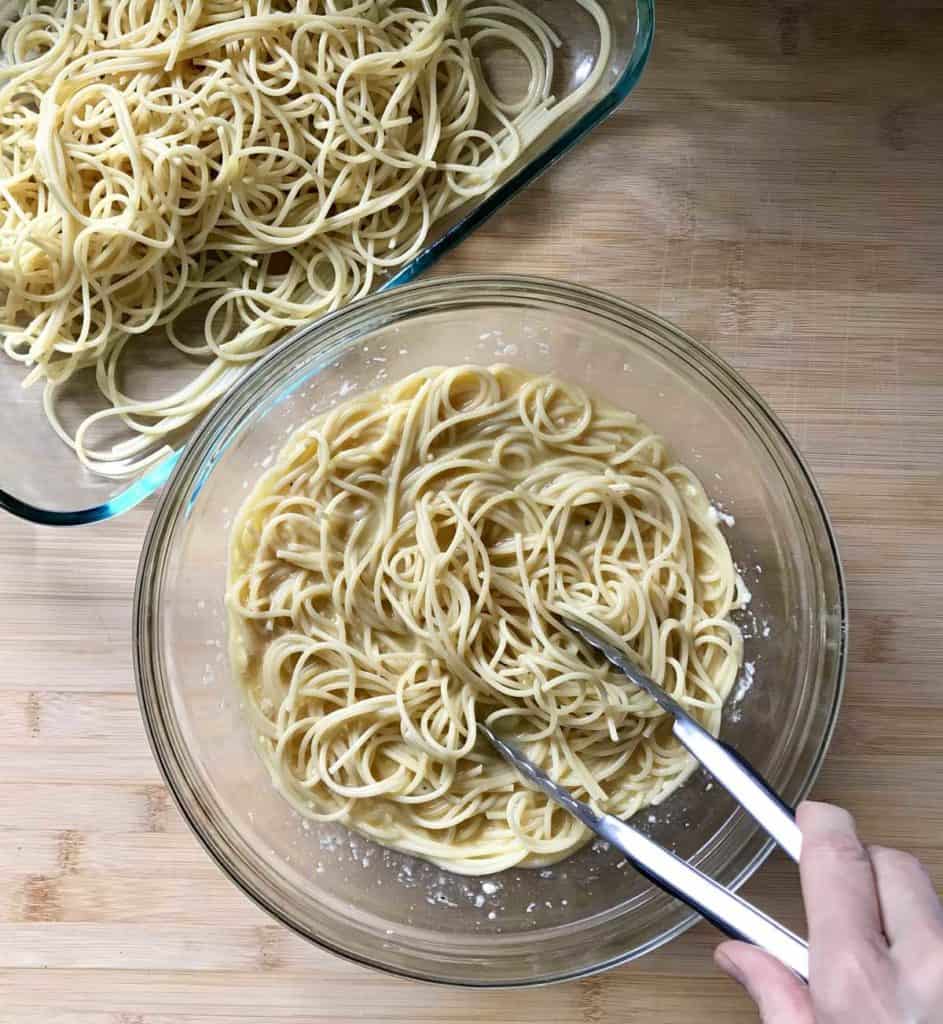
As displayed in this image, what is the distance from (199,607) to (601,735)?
1.64 feet

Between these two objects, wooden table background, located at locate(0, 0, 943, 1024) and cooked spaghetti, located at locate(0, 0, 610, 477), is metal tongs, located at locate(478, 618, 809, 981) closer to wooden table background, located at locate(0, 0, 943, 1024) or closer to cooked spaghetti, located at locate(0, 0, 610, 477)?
wooden table background, located at locate(0, 0, 943, 1024)

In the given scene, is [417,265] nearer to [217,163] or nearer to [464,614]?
[217,163]

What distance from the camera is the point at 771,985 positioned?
982mm

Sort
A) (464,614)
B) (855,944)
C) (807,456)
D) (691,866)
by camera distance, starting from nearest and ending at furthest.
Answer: (855,944), (691,866), (464,614), (807,456)

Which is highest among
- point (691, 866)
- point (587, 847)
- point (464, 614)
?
point (464, 614)

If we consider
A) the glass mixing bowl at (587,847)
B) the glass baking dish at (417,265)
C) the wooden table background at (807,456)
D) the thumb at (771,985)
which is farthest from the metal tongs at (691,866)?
the glass baking dish at (417,265)

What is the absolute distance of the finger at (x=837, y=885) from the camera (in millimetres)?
924

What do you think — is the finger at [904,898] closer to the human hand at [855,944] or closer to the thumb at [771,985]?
the human hand at [855,944]

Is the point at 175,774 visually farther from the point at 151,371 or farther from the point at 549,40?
the point at 549,40

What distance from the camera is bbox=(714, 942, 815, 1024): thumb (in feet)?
3.15

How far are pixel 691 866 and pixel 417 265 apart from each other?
774 millimetres

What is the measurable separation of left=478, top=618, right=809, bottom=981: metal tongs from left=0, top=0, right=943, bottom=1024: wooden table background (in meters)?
0.27

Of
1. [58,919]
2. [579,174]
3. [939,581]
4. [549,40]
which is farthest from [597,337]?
[58,919]

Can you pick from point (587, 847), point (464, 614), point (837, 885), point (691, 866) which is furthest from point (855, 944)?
point (464, 614)
